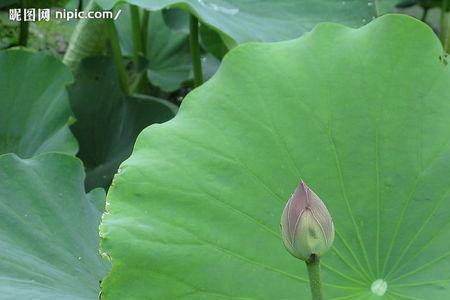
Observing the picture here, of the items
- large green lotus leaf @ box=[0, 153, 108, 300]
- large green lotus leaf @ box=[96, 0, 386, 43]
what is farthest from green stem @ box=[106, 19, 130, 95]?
large green lotus leaf @ box=[0, 153, 108, 300]

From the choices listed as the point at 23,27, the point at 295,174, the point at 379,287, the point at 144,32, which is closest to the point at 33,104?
the point at 23,27

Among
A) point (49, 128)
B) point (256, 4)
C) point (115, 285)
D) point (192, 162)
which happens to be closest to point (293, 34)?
point (256, 4)

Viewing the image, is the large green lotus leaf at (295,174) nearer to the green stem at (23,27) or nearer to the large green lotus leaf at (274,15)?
the large green lotus leaf at (274,15)

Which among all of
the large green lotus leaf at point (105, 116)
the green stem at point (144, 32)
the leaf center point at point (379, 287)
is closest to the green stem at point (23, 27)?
the large green lotus leaf at point (105, 116)

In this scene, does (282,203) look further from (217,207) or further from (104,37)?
(104,37)

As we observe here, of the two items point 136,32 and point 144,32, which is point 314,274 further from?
point 144,32
